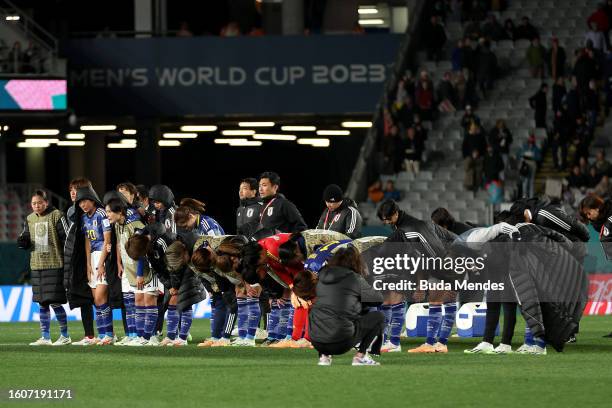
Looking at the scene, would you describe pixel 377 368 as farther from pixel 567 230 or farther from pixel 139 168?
pixel 139 168

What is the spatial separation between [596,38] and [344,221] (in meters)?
18.4

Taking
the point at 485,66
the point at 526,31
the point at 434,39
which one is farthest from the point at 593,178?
the point at 434,39

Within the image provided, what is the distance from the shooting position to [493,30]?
3716cm

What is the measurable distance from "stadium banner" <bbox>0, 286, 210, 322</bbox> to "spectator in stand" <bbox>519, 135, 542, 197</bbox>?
26.4 feet

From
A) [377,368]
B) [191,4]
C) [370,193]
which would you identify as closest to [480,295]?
[377,368]

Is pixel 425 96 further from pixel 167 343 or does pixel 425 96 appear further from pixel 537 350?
pixel 537 350

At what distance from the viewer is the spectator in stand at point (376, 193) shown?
110 feet

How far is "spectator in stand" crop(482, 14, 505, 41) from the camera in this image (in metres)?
37.1

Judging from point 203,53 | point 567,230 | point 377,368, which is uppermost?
point 203,53

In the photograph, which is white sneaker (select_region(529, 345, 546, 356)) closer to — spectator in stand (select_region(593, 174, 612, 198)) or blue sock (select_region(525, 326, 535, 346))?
blue sock (select_region(525, 326, 535, 346))

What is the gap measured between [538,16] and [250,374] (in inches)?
1020

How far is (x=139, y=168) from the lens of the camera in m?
40.5

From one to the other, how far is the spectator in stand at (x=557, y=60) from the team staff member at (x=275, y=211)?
17.6 meters

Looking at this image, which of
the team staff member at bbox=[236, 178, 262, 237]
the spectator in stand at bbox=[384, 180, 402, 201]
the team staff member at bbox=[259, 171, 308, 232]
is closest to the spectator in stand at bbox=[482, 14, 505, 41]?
the spectator in stand at bbox=[384, 180, 402, 201]
